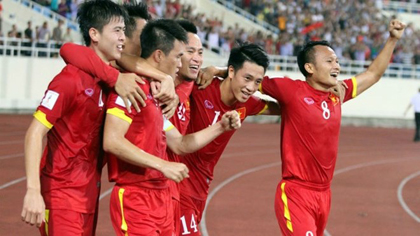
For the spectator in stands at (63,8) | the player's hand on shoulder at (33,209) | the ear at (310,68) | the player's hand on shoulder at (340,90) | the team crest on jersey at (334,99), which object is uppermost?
the ear at (310,68)

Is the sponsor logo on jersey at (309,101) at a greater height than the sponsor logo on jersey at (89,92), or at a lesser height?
lesser

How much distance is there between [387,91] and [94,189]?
985 inches

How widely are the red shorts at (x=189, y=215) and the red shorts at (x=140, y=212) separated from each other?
4.25 feet

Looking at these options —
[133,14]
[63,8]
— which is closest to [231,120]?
[133,14]

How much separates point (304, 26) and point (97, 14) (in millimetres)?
26200

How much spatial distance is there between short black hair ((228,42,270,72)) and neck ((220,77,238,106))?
0.17m

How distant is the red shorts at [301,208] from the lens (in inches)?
248

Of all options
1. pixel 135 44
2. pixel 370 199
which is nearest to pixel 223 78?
pixel 135 44

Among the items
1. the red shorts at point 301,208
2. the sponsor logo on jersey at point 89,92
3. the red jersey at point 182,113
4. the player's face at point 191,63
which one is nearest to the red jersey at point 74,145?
the sponsor logo on jersey at point 89,92

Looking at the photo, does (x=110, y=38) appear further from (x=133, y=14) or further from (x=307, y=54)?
(x=307, y=54)

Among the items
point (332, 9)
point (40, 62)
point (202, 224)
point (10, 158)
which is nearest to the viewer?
point (202, 224)

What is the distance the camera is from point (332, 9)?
32875 millimetres

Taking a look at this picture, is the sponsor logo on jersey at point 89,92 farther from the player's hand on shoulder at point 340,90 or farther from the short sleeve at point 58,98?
the player's hand on shoulder at point 340,90

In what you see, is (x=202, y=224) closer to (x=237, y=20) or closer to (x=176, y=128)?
(x=176, y=128)
